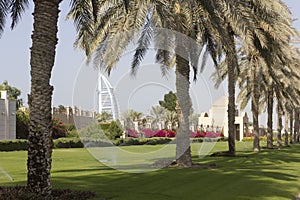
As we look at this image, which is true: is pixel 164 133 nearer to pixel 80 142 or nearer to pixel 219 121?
pixel 80 142

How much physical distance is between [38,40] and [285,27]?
24666 millimetres

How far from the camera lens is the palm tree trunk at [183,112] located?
2077 cm

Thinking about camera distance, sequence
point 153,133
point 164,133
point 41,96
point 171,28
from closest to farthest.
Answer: point 41,96
point 171,28
point 153,133
point 164,133

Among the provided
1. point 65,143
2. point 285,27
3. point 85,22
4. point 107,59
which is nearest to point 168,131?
point 65,143

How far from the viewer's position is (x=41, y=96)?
10.8 metres

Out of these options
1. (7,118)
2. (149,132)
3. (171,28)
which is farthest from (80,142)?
(171,28)

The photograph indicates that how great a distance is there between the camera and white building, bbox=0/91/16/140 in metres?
45.4

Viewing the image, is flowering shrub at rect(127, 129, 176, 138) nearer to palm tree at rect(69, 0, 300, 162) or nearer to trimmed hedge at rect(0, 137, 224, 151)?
trimmed hedge at rect(0, 137, 224, 151)

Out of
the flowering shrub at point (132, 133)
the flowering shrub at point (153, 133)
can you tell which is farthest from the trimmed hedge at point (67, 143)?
the flowering shrub at point (153, 133)

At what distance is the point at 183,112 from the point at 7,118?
95.2 ft

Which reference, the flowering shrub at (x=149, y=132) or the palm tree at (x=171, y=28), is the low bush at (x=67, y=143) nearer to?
the flowering shrub at (x=149, y=132)

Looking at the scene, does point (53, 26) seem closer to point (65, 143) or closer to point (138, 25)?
point (138, 25)

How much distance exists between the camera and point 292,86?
4625cm

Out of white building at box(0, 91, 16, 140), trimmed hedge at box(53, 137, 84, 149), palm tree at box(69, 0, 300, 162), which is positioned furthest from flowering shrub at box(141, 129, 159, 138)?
palm tree at box(69, 0, 300, 162)
